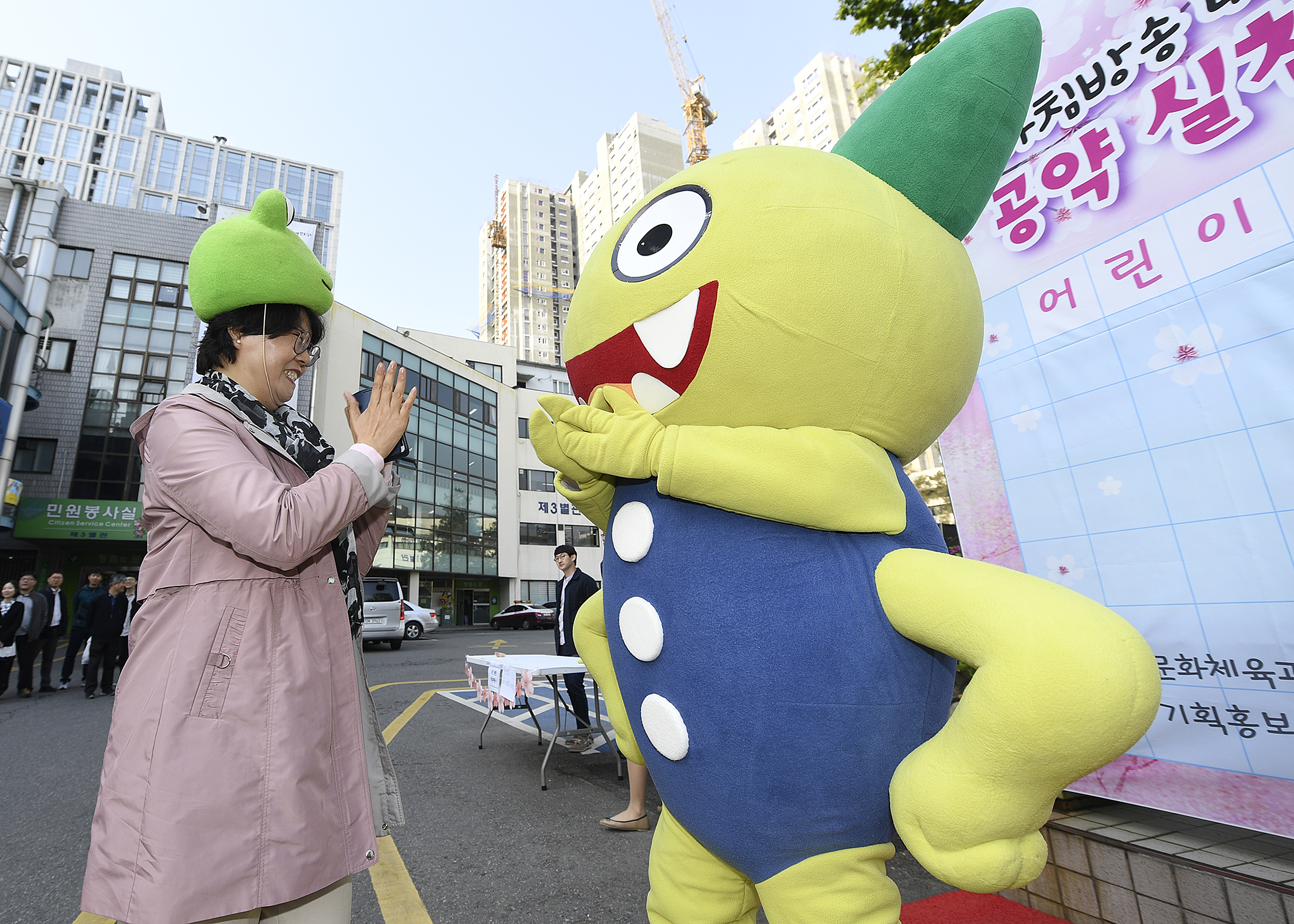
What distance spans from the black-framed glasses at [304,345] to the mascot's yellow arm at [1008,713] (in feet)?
5.24

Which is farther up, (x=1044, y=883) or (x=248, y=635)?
(x=248, y=635)

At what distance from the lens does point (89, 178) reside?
56.6m

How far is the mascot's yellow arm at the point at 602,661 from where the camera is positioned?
181 cm

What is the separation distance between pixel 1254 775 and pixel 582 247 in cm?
9717

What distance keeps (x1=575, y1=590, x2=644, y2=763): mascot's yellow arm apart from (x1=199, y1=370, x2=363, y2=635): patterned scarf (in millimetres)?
617

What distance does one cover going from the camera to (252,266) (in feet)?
5.27

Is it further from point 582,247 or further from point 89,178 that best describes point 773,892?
point 582,247

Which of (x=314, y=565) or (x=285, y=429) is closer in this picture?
(x=314, y=565)

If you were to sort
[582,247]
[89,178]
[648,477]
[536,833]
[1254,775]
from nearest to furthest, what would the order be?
1. [648,477]
2. [1254,775]
3. [536,833]
4. [89,178]
5. [582,247]

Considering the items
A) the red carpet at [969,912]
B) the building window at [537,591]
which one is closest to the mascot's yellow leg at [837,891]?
the red carpet at [969,912]

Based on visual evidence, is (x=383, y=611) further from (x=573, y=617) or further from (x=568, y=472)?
(x=568, y=472)

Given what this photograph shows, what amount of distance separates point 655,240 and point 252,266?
1.00 meters

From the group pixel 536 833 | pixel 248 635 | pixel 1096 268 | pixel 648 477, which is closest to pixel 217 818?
pixel 248 635

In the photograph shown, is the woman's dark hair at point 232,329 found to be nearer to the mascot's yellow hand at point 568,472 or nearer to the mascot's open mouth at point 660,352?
the mascot's yellow hand at point 568,472
